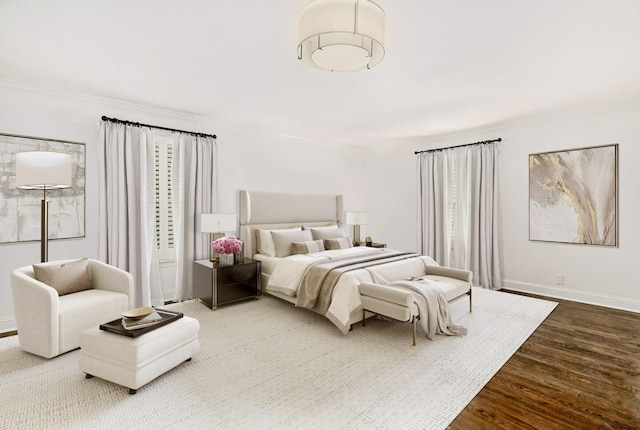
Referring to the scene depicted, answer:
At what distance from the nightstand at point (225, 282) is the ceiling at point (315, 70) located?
214 cm

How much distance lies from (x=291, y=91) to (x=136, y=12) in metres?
1.78

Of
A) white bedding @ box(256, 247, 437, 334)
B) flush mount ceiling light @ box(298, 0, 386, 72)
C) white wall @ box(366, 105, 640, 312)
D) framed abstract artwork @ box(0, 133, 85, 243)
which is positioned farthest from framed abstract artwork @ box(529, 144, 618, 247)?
framed abstract artwork @ box(0, 133, 85, 243)

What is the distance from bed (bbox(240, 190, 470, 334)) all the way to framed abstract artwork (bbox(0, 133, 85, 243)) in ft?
6.95

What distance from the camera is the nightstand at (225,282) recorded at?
13.6 feet

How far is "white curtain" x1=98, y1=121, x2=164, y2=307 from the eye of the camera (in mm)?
3943

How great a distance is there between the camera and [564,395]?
2320mm

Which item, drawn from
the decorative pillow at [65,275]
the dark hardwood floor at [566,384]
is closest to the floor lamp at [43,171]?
the decorative pillow at [65,275]

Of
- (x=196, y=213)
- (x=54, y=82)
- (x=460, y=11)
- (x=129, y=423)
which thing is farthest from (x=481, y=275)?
(x=54, y=82)

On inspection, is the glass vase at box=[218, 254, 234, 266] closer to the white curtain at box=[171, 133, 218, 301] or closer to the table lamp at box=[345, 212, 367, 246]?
the white curtain at box=[171, 133, 218, 301]

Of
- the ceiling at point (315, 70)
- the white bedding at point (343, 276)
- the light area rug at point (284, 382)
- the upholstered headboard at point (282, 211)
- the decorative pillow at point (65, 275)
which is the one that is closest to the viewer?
the light area rug at point (284, 382)

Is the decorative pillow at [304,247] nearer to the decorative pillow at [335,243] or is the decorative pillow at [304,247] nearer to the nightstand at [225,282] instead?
the decorative pillow at [335,243]

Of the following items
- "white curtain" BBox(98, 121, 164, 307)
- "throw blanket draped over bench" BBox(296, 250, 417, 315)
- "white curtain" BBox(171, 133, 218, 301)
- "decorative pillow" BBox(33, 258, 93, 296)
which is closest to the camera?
"decorative pillow" BBox(33, 258, 93, 296)

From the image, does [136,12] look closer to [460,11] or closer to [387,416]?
[460,11]

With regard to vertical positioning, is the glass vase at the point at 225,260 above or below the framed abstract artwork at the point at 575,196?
below
